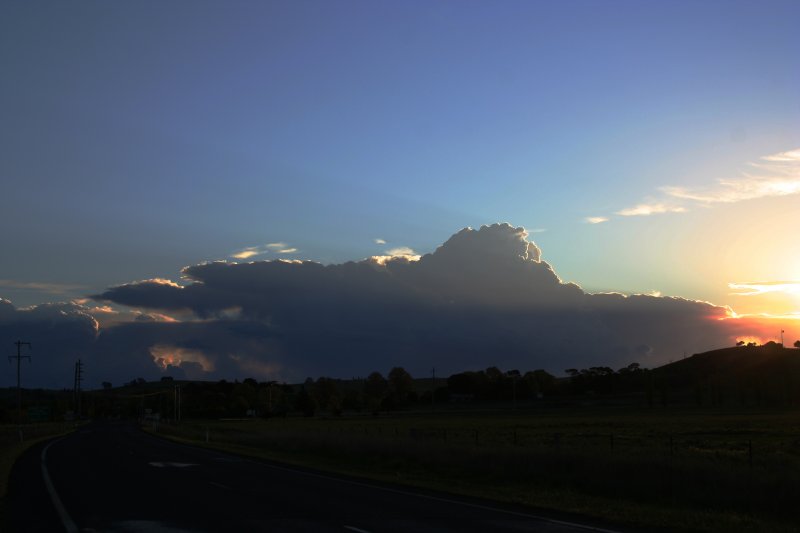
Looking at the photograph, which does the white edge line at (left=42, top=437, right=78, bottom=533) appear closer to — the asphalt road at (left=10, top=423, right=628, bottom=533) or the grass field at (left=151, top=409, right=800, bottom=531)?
the asphalt road at (left=10, top=423, right=628, bottom=533)

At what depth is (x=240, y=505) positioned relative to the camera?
1792 centimetres

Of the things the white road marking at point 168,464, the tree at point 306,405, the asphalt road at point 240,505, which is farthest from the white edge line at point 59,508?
the tree at point 306,405

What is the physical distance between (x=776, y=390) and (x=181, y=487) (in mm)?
158325

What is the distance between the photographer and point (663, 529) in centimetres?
1500

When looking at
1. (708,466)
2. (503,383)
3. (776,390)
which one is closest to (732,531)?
(708,466)

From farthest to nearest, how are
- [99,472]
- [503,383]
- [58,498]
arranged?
1. [503,383]
2. [99,472]
3. [58,498]

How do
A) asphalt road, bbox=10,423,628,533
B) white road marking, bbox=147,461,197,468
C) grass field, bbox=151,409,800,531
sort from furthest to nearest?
1. white road marking, bbox=147,461,197,468
2. grass field, bbox=151,409,800,531
3. asphalt road, bbox=10,423,628,533

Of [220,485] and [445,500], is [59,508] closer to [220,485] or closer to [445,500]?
[220,485]

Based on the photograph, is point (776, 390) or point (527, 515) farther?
point (776, 390)

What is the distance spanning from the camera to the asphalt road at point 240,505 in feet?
48.8

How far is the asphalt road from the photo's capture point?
14.9m

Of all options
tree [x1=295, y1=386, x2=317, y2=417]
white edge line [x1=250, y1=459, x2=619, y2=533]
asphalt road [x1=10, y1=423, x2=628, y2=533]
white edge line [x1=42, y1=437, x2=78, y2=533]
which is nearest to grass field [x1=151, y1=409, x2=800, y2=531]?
white edge line [x1=250, y1=459, x2=619, y2=533]

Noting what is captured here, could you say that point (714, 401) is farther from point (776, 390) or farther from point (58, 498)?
point (58, 498)

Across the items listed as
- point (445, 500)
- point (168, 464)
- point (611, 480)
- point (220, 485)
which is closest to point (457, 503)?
point (445, 500)
